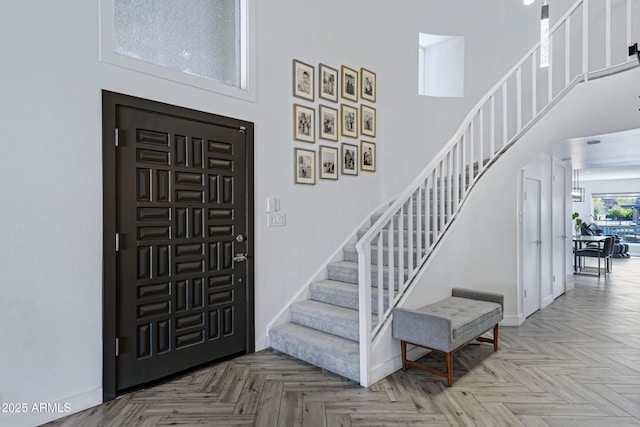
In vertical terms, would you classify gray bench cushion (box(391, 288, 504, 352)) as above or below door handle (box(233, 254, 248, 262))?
below

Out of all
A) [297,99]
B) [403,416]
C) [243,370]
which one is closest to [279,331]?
[243,370]

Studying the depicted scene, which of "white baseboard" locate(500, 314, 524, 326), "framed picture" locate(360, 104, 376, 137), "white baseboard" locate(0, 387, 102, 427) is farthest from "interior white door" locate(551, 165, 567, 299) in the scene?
"white baseboard" locate(0, 387, 102, 427)

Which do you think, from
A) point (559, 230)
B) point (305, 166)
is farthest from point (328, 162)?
point (559, 230)

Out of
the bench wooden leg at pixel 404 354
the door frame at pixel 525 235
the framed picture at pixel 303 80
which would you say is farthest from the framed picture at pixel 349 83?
the bench wooden leg at pixel 404 354

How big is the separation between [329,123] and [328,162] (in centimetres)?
45

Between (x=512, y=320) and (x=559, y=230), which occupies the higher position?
(x=559, y=230)

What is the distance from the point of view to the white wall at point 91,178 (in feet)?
7.03

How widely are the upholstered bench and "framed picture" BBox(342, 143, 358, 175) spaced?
1.83m

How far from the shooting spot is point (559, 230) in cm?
597

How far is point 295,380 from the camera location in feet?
9.34

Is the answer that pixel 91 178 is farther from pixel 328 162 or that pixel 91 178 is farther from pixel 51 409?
pixel 328 162

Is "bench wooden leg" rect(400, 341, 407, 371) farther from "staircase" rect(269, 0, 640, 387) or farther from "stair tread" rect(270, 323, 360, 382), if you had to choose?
"stair tread" rect(270, 323, 360, 382)

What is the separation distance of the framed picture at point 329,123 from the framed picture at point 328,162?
13 centimetres

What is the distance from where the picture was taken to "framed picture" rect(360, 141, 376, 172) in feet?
15.0
